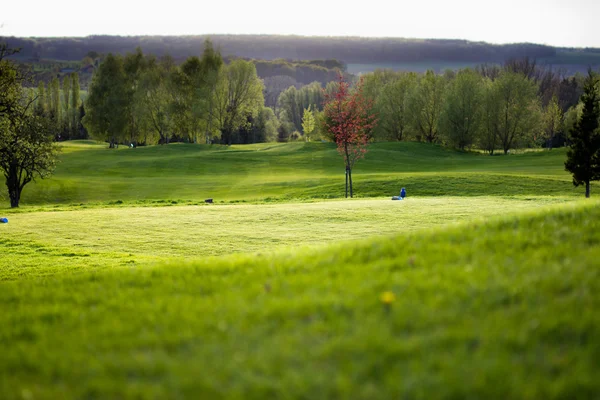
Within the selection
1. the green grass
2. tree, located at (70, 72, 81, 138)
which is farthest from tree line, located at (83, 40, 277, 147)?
the green grass

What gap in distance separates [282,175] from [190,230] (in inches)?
1503

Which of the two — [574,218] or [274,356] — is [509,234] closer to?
[574,218]

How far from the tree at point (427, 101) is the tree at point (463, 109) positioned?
4.46 metres

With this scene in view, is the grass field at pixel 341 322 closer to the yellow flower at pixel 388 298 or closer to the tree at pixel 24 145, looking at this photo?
the yellow flower at pixel 388 298

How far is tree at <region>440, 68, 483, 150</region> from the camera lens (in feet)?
261

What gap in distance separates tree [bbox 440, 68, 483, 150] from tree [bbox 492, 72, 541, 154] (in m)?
3.59

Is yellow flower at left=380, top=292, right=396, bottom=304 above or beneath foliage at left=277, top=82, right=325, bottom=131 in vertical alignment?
beneath

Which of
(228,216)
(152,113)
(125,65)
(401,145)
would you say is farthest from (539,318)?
(125,65)

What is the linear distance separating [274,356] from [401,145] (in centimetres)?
7559

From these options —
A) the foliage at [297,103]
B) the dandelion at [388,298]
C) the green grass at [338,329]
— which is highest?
the foliage at [297,103]

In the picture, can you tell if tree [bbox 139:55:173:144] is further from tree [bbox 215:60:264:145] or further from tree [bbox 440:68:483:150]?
tree [bbox 440:68:483:150]

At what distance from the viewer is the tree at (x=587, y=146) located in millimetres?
36500

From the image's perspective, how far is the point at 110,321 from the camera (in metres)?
5.37

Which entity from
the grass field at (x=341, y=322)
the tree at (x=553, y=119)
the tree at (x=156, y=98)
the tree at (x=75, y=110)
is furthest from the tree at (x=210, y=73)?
the grass field at (x=341, y=322)
